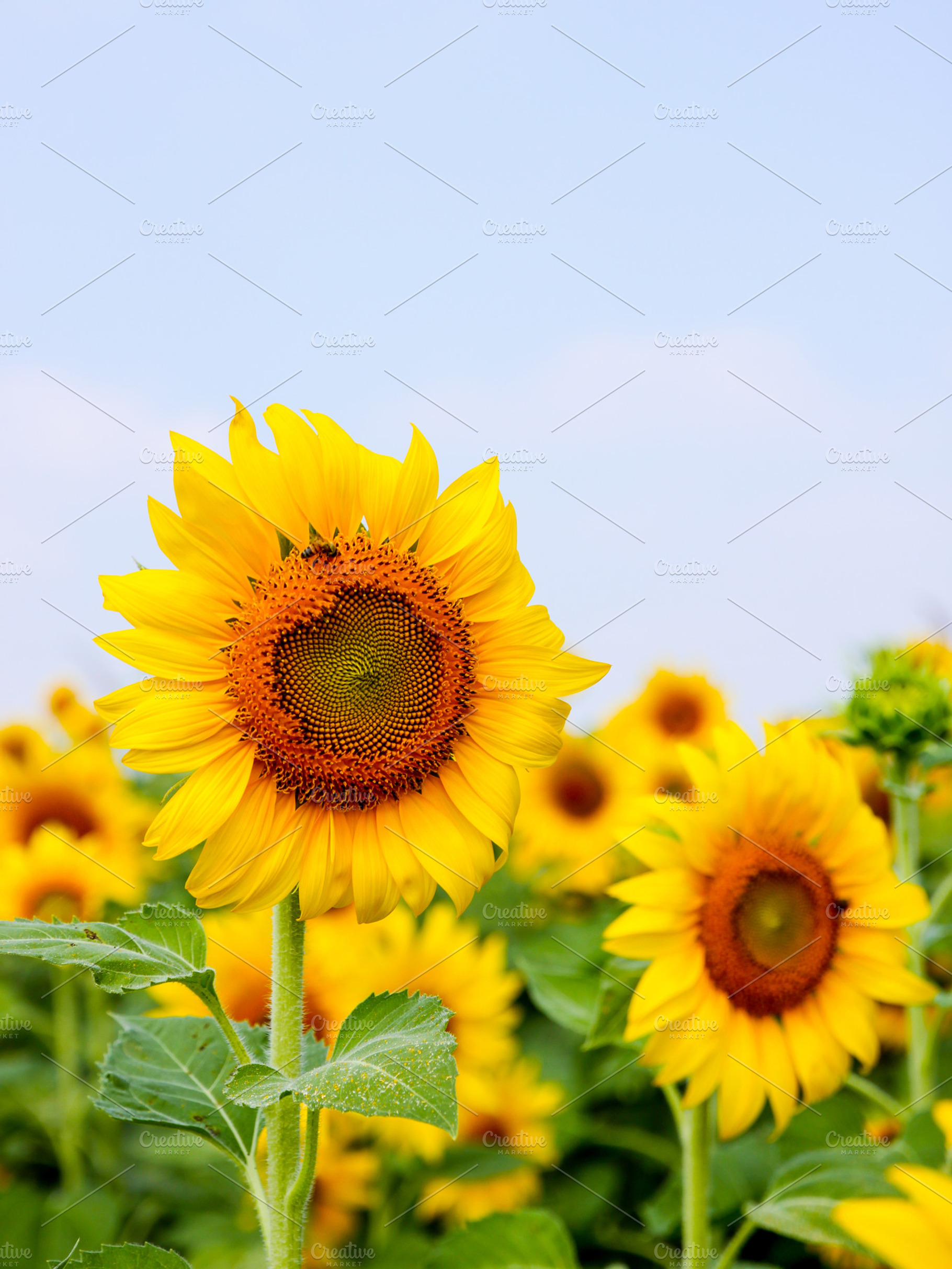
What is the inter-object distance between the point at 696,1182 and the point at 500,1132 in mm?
1290

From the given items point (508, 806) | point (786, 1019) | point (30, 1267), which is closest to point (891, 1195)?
point (786, 1019)

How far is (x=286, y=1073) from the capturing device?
1.35m

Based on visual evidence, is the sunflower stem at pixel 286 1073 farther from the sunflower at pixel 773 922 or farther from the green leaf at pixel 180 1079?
the sunflower at pixel 773 922

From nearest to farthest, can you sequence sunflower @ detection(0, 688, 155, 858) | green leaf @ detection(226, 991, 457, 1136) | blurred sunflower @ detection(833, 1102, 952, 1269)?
blurred sunflower @ detection(833, 1102, 952, 1269), green leaf @ detection(226, 991, 457, 1136), sunflower @ detection(0, 688, 155, 858)

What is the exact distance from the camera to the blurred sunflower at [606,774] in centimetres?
407

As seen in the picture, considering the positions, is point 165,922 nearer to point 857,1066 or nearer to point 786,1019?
point 786,1019

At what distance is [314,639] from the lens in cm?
151

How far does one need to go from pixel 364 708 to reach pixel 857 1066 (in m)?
2.69

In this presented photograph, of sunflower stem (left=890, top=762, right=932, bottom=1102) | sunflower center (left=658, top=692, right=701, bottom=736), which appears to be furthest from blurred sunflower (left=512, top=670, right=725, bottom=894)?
sunflower stem (left=890, top=762, right=932, bottom=1102)

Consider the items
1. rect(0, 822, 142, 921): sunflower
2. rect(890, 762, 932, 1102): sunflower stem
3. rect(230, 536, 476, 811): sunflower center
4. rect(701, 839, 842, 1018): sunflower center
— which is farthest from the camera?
rect(0, 822, 142, 921): sunflower

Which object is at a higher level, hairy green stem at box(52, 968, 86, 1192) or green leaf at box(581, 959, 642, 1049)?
green leaf at box(581, 959, 642, 1049)

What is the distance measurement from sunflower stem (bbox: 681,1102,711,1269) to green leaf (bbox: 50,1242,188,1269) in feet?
3.18

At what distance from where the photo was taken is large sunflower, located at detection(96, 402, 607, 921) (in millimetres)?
1413

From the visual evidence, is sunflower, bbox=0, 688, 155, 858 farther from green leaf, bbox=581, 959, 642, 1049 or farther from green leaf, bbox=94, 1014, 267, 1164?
green leaf, bbox=581, 959, 642, 1049
